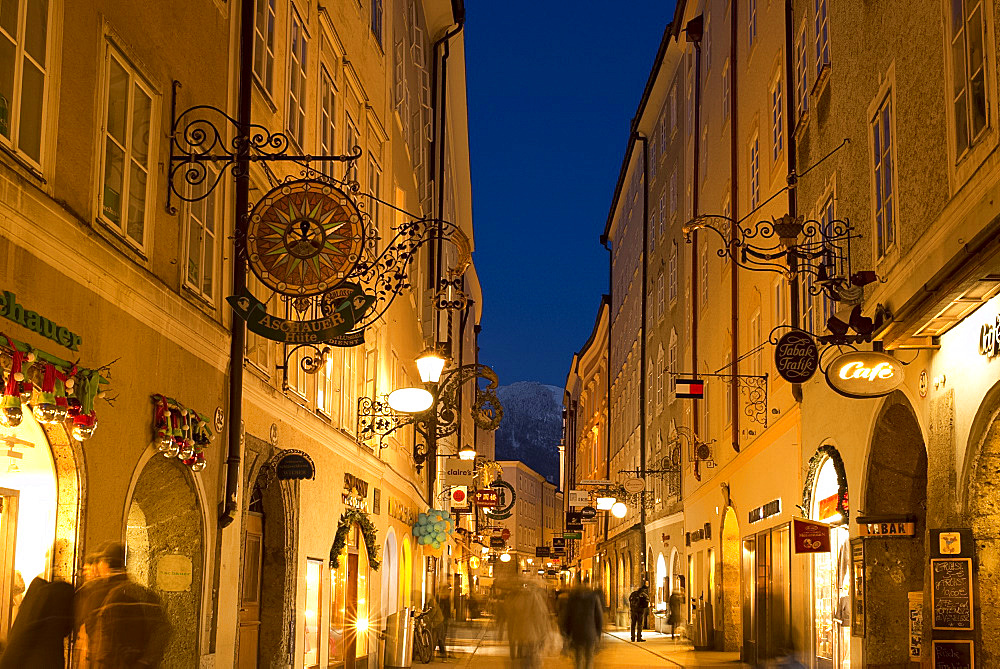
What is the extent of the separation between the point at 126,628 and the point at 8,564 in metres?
1.49

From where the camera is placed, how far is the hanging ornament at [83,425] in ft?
25.1

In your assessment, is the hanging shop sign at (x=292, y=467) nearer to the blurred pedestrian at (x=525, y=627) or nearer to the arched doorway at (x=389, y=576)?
the blurred pedestrian at (x=525, y=627)

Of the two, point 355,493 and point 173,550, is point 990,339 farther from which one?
point 355,493

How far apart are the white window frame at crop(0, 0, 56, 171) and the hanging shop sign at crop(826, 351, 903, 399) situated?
744 cm

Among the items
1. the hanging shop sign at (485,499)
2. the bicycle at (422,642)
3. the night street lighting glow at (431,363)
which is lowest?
the bicycle at (422,642)

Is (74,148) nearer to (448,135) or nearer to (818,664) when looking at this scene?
(818,664)

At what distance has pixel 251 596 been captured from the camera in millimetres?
13867

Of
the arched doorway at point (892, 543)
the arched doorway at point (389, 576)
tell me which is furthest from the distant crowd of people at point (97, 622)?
the arched doorway at point (389, 576)

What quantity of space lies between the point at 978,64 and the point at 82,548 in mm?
7985

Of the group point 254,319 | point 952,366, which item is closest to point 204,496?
point 254,319

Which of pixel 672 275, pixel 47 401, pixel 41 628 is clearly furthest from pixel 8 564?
pixel 672 275

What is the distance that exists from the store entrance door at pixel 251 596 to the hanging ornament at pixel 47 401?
6.29 meters

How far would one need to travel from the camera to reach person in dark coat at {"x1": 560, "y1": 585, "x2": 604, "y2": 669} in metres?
14.7

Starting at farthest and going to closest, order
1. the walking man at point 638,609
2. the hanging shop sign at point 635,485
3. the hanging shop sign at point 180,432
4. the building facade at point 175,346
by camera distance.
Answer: the hanging shop sign at point 635,485, the walking man at point 638,609, the hanging shop sign at point 180,432, the building facade at point 175,346
